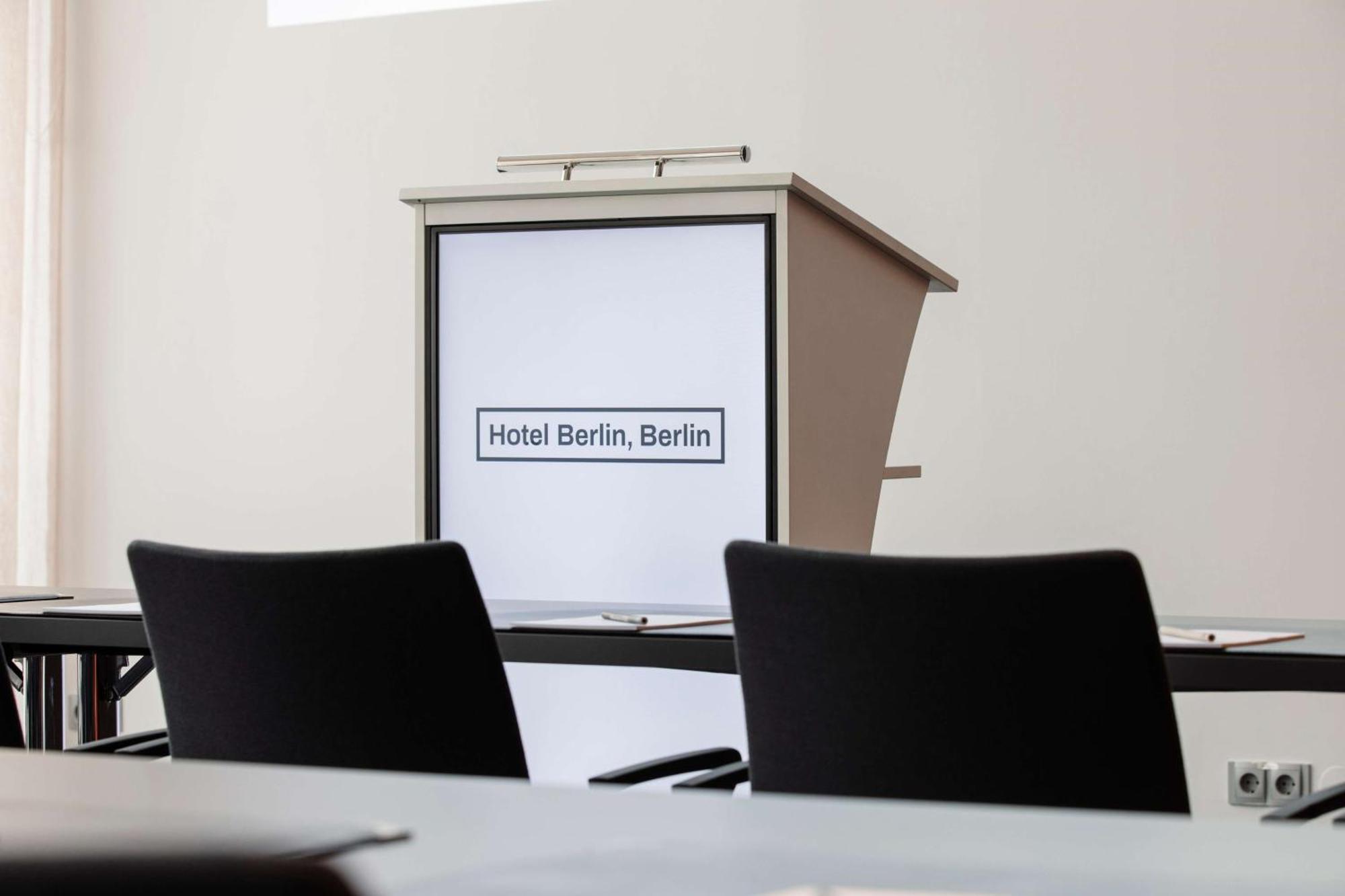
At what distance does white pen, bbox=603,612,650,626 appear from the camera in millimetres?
1759

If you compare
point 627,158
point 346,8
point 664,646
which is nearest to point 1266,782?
point 627,158

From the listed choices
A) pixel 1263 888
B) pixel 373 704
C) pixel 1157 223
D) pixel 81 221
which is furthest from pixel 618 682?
pixel 81 221

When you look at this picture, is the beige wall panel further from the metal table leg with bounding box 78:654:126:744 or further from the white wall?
the white wall

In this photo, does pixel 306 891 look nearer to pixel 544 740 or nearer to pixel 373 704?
pixel 373 704

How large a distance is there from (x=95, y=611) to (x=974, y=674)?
1.31 metres

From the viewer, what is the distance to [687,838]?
0.36 meters

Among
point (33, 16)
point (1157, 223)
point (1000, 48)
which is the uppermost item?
point (33, 16)

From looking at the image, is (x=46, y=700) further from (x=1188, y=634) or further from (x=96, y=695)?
(x=1188, y=634)

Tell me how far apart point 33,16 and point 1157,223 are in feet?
12.3

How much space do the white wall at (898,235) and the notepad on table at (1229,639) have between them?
2.23m

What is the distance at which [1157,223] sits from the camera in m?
3.97

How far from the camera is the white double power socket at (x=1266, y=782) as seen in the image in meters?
3.75

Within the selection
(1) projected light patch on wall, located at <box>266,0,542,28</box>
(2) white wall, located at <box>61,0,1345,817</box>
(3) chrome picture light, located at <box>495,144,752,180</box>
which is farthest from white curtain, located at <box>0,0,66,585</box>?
(3) chrome picture light, located at <box>495,144,752,180</box>

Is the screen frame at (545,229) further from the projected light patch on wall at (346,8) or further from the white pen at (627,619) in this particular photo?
the projected light patch on wall at (346,8)
